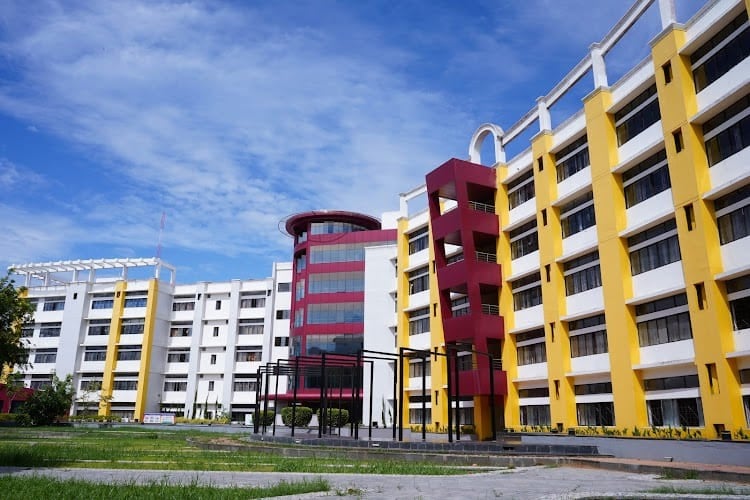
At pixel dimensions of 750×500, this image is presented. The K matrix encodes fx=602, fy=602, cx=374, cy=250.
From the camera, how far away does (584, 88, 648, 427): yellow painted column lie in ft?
85.6

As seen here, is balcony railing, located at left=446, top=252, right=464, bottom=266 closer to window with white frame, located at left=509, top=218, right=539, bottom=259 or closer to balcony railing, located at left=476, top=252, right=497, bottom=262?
balcony railing, located at left=476, top=252, right=497, bottom=262

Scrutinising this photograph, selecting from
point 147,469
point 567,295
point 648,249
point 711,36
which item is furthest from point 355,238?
point 147,469

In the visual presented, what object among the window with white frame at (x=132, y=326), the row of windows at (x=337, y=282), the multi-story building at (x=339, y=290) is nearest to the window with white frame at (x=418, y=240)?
the multi-story building at (x=339, y=290)

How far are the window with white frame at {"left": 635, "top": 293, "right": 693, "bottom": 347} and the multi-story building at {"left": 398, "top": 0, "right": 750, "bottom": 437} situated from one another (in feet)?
0.22

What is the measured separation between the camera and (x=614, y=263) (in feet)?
91.5

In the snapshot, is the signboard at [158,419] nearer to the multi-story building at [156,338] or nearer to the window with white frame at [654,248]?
the multi-story building at [156,338]

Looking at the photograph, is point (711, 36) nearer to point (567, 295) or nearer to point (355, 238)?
point (567, 295)

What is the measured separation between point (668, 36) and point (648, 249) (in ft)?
29.5

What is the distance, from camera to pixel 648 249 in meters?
26.7

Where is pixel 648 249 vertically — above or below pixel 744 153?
below

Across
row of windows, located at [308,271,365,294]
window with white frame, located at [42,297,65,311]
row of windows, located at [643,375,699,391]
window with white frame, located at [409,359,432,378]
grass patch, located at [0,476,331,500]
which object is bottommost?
grass patch, located at [0,476,331,500]

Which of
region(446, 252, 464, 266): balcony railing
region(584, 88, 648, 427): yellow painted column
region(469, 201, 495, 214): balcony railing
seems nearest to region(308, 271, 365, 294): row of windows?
region(446, 252, 464, 266): balcony railing

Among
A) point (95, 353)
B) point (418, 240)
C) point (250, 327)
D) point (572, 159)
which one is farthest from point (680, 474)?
point (95, 353)

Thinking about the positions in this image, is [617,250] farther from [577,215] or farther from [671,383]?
[671,383]
